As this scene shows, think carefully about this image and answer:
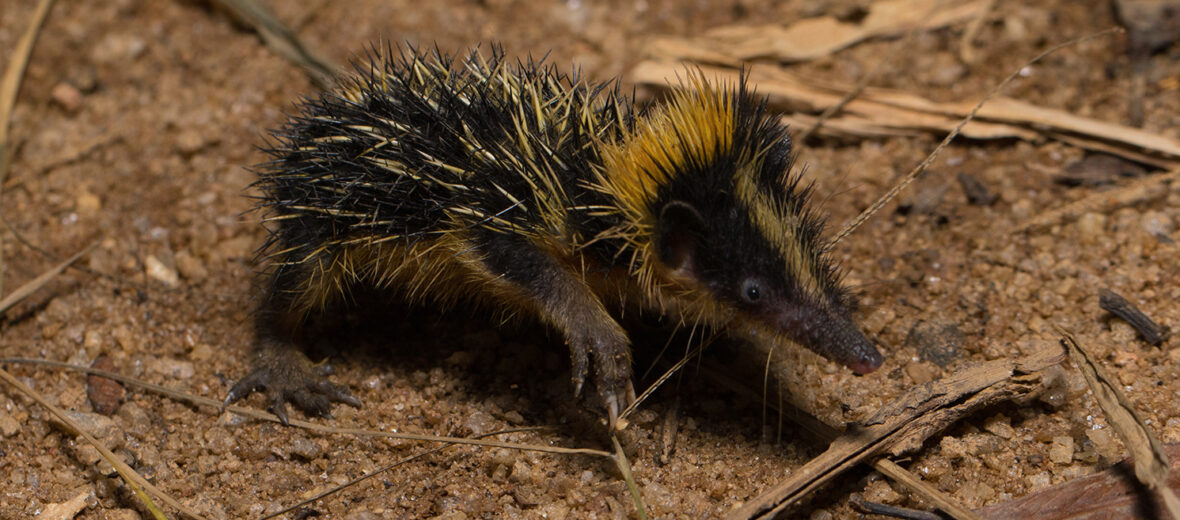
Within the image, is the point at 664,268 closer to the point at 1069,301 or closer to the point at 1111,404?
the point at 1111,404

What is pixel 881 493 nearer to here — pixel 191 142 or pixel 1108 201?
pixel 1108 201

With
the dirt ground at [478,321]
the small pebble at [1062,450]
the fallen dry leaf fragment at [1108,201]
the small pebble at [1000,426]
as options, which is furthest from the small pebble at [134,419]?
the fallen dry leaf fragment at [1108,201]

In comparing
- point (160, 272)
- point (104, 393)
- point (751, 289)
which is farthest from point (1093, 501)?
point (160, 272)

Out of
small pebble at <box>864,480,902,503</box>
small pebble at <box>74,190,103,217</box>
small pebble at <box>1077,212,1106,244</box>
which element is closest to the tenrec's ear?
small pebble at <box>864,480,902,503</box>

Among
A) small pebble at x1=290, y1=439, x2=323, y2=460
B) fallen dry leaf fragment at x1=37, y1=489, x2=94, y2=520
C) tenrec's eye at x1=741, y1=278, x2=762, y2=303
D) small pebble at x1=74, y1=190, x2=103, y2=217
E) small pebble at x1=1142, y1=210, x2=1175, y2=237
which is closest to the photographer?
tenrec's eye at x1=741, y1=278, x2=762, y2=303

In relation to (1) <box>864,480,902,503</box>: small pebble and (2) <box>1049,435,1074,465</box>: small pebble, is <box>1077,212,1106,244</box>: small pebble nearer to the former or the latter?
(2) <box>1049,435,1074,465</box>: small pebble
